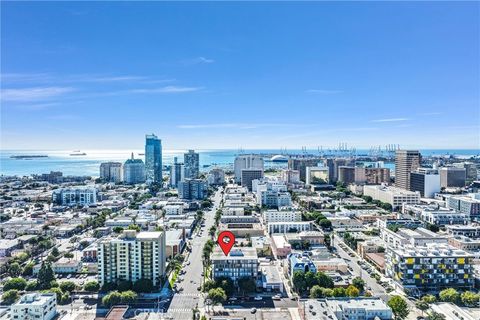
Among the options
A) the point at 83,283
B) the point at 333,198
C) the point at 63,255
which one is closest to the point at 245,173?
the point at 333,198

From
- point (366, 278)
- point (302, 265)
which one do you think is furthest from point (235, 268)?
point (366, 278)

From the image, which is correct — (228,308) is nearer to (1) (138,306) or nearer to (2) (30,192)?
(1) (138,306)

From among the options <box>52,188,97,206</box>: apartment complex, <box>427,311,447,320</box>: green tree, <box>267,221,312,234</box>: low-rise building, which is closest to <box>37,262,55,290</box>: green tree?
<box>267,221,312,234</box>: low-rise building

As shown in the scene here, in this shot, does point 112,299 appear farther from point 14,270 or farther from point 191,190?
point 191,190

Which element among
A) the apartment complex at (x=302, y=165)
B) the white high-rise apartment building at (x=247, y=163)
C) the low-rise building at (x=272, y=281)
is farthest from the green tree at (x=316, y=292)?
the apartment complex at (x=302, y=165)

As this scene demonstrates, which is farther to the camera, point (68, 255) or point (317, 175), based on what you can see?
point (317, 175)

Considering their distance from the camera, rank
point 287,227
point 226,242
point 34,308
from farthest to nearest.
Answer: point 287,227 < point 226,242 < point 34,308
